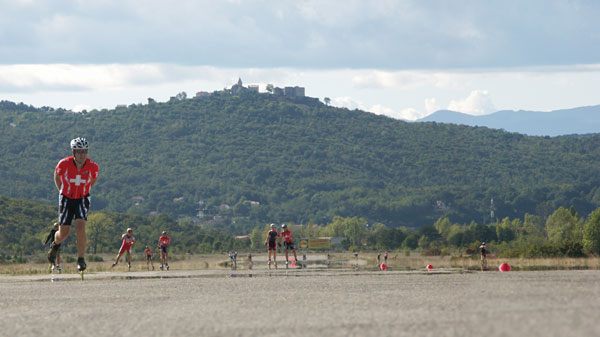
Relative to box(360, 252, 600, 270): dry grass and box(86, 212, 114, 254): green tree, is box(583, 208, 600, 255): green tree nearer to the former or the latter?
box(360, 252, 600, 270): dry grass

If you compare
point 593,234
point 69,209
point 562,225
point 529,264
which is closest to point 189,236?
point 562,225

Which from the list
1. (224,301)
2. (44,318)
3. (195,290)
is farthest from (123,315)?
(195,290)

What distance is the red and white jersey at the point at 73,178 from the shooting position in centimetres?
1525

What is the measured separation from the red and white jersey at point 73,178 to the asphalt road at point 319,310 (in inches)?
68.1

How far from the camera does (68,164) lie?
15.2 metres

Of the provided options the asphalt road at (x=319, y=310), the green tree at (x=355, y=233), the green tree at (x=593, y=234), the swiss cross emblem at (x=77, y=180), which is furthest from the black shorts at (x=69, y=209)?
the green tree at (x=355, y=233)

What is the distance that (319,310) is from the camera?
10852 mm

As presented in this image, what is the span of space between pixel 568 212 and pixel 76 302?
100919mm

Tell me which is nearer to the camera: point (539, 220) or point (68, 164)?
point (68, 164)

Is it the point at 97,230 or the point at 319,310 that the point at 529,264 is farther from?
the point at 97,230

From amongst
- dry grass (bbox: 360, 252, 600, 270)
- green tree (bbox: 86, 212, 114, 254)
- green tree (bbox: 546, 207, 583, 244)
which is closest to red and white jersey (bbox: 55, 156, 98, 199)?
dry grass (bbox: 360, 252, 600, 270)

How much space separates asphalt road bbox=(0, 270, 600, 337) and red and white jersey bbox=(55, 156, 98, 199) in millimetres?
1729

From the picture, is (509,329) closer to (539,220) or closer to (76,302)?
(76,302)

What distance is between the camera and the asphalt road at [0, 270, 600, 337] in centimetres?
888
